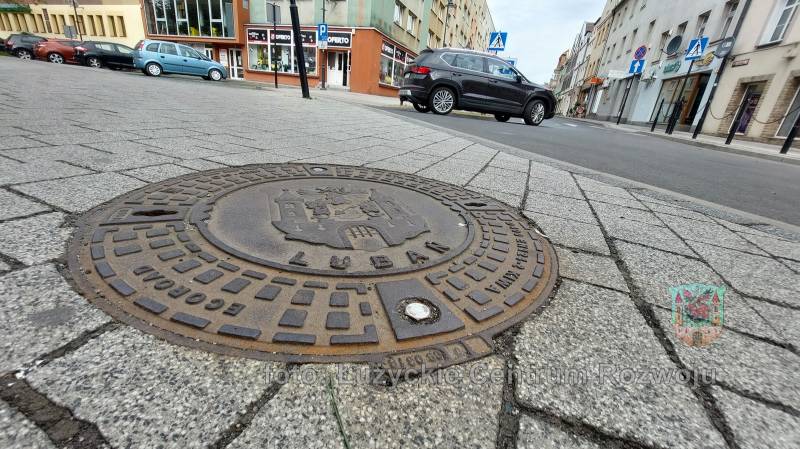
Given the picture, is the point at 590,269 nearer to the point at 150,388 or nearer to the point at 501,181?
the point at 501,181

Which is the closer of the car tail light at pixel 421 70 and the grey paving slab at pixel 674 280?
the grey paving slab at pixel 674 280

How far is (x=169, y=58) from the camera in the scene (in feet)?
50.6

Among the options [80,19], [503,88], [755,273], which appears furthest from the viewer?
[80,19]

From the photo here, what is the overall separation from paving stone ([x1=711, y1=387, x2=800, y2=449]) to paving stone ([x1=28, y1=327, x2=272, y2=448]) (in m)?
1.16

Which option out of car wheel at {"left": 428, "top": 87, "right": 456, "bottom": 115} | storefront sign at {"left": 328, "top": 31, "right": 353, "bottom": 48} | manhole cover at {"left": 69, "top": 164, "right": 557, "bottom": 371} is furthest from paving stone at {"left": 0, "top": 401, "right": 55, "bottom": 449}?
storefront sign at {"left": 328, "top": 31, "right": 353, "bottom": 48}

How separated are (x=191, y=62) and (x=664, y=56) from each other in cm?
2532

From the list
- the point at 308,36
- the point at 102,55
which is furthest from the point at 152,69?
the point at 308,36

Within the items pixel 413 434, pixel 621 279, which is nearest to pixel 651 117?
pixel 621 279

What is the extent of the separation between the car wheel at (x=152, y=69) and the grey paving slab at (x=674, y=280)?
19.0 m

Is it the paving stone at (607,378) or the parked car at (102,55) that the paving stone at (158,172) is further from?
the parked car at (102,55)

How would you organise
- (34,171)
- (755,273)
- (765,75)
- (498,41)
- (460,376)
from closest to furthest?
1. (460,376)
2. (755,273)
3. (34,171)
4. (765,75)
5. (498,41)

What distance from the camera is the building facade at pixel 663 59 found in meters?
16.1

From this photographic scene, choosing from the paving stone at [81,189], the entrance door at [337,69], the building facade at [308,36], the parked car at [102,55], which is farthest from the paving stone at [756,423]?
the parked car at [102,55]

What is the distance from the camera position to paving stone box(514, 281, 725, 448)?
0.84m
